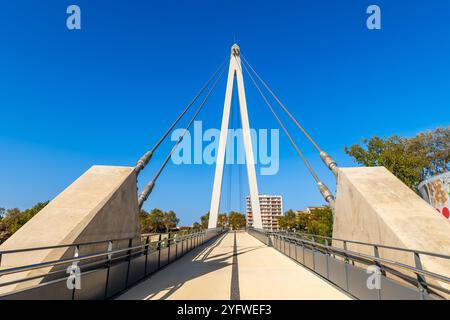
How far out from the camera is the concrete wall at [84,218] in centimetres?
524

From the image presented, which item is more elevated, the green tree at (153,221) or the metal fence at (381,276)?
the metal fence at (381,276)

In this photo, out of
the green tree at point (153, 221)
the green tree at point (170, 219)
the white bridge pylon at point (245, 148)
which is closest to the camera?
the white bridge pylon at point (245, 148)

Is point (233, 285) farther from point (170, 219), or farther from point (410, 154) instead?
point (170, 219)

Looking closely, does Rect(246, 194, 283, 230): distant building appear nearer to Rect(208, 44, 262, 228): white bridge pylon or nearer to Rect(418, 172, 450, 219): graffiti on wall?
Rect(208, 44, 262, 228): white bridge pylon

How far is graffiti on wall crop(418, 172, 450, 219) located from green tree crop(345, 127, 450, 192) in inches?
364

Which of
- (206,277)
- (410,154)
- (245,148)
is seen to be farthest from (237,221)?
(206,277)

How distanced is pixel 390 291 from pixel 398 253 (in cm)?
131

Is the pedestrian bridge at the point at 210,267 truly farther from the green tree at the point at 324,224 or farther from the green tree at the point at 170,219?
the green tree at the point at 170,219

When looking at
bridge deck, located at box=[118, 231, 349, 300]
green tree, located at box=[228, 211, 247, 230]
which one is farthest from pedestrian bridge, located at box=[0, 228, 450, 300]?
green tree, located at box=[228, 211, 247, 230]

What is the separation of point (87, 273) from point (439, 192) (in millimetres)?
25178

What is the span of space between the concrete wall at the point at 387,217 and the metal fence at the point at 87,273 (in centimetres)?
601

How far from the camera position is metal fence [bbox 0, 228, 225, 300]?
3.80m

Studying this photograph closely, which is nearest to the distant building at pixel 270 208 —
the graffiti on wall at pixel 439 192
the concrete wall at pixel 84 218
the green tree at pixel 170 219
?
the green tree at pixel 170 219

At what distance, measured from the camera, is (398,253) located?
551cm
